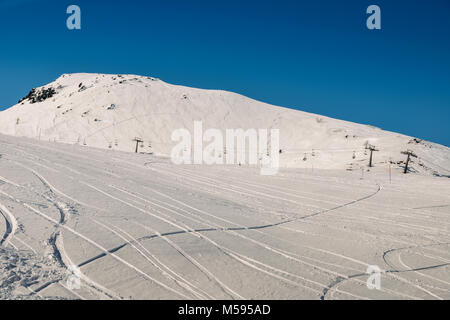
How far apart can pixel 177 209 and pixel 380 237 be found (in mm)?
6259

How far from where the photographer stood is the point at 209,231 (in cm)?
1023

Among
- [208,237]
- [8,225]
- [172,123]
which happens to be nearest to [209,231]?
[208,237]

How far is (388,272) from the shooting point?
8094 mm

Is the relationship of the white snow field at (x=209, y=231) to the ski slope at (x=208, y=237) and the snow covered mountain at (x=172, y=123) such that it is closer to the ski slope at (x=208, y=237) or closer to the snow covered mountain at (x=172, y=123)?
the ski slope at (x=208, y=237)

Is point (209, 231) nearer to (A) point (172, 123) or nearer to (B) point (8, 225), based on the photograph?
(B) point (8, 225)

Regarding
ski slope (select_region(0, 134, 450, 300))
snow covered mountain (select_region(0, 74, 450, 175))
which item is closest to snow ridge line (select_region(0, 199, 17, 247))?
ski slope (select_region(0, 134, 450, 300))

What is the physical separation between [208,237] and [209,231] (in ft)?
1.78

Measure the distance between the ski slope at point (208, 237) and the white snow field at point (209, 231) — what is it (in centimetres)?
4

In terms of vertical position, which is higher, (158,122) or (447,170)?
(158,122)

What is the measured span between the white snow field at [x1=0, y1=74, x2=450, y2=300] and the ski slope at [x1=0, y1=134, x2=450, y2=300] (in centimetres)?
4

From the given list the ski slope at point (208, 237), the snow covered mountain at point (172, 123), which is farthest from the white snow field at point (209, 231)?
the snow covered mountain at point (172, 123)
